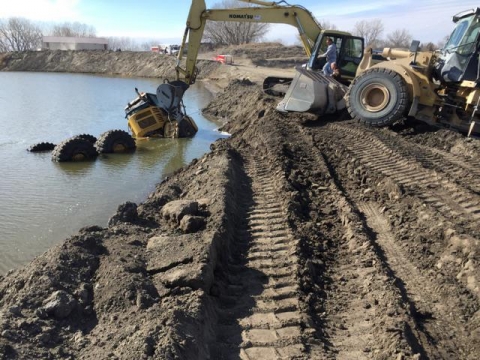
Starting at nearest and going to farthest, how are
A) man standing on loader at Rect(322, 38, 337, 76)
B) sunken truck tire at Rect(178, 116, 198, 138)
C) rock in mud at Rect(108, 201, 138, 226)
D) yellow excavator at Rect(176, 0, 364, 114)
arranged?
rock in mud at Rect(108, 201, 138, 226) < yellow excavator at Rect(176, 0, 364, 114) < man standing on loader at Rect(322, 38, 337, 76) < sunken truck tire at Rect(178, 116, 198, 138)

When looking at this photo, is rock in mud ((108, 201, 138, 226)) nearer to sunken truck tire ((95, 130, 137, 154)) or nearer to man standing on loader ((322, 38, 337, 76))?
sunken truck tire ((95, 130, 137, 154))

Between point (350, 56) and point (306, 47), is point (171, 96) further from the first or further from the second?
point (350, 56)

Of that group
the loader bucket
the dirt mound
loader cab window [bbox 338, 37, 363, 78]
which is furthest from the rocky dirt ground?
the dirt mound

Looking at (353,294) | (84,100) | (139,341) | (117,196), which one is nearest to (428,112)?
(353,294)

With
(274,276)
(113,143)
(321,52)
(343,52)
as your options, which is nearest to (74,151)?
(113,143)

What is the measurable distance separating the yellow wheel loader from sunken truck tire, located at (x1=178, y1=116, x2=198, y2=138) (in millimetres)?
6634

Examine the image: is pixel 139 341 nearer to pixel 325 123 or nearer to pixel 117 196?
pixel 117 196

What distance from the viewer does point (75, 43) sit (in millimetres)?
81750

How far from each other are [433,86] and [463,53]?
0.86 metres

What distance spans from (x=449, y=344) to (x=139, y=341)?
7.85ft

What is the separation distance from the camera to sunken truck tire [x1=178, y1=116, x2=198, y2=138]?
1442 cm

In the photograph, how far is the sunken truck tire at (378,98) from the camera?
913cm

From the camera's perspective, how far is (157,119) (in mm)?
14469

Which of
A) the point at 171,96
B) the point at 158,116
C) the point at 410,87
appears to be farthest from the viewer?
the point at 158,116
